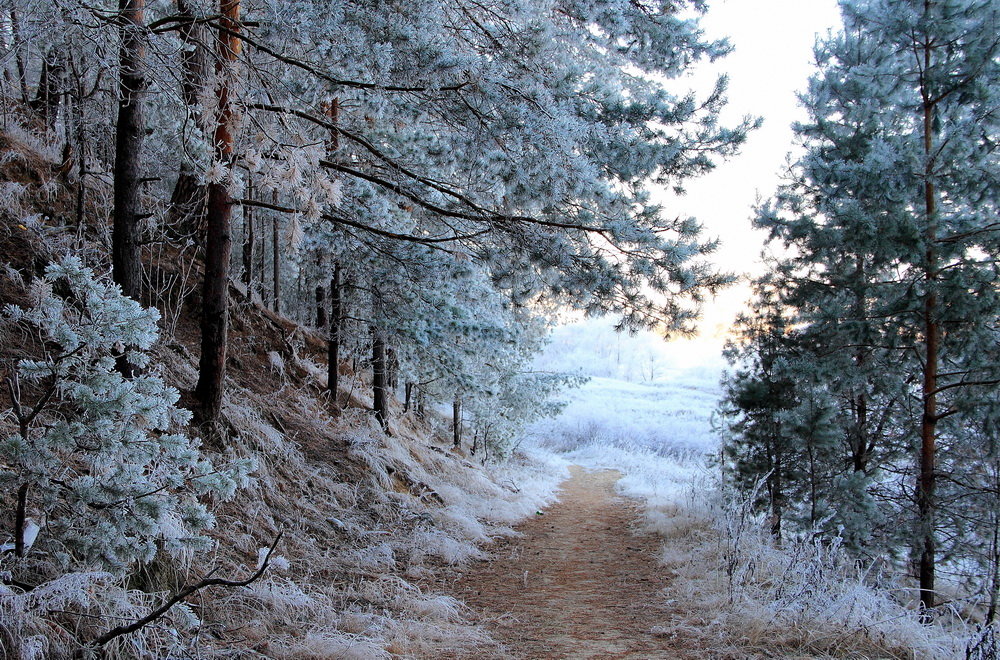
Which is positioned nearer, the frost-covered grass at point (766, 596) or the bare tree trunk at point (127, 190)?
the frost-covered grass at point (766, 596)

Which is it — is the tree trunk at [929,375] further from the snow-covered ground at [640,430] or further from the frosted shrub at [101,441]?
the frosted shrub at [101,441]

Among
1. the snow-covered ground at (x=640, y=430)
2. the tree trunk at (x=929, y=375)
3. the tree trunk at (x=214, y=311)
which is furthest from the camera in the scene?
the snow-covered ground at (x=640, y=430)

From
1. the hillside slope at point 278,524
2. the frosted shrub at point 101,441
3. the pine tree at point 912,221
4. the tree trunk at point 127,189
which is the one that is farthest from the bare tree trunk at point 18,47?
the pine tree at point 912,221

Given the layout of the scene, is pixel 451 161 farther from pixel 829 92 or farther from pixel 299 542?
pixel 829 92

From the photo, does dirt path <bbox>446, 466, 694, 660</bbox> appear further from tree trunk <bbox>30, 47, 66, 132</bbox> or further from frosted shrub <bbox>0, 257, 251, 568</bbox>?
tree trunk <bbox>30, 47, 66, 132</bbox>

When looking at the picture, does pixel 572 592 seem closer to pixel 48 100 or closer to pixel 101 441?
pixel 101 441

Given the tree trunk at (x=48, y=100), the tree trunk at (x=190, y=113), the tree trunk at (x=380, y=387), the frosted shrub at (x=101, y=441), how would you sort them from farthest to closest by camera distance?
1. the tree trunk at (x=380, y=387)
2. the tree trunk at (x=48, y=100)
3. the tree trunk at (x=190, y=113)
4. the frosted shrub at (x=101, y=441)

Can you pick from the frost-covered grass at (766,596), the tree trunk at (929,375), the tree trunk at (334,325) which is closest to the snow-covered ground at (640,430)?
the frost-covered grass at (766,596)

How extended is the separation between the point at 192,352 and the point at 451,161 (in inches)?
145

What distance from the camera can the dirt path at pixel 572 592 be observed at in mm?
4418

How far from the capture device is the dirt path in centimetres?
442

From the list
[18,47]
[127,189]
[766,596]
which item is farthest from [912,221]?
[18,47]

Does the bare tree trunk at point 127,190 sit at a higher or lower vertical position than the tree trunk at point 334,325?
higher

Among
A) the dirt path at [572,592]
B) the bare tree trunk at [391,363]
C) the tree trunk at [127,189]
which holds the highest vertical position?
the tree trunk at [127,189]
